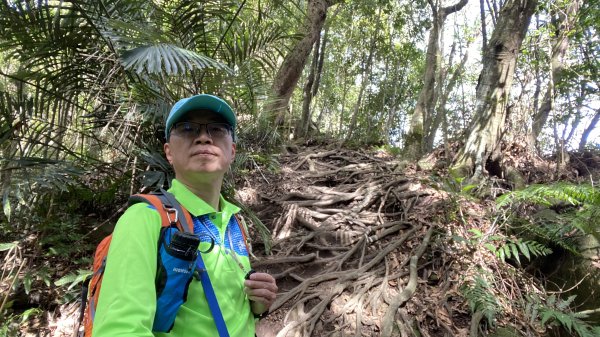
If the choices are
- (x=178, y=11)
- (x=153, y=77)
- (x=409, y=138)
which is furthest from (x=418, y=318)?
(x=409, y=138)

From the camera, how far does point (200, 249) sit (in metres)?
1.18

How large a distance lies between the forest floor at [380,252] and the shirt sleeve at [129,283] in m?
2.07

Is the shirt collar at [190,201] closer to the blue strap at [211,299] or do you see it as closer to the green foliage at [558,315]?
the blue strap at [211,299]

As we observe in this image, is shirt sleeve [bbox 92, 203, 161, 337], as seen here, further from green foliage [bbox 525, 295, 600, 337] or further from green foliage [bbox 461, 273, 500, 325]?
green foliage [bbox 525, 295, 600, 337]

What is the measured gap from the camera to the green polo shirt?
852mm

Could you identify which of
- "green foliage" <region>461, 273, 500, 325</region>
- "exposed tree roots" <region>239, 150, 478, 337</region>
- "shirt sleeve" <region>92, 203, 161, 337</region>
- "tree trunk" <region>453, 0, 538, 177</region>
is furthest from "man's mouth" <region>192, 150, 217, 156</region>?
"tree trunk" <region>453, 0, 538, 177</region>

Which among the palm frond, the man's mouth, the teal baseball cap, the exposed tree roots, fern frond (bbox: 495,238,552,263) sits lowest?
the exposed tree roots

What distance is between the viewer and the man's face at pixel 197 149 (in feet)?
4.40

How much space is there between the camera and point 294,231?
4359mm

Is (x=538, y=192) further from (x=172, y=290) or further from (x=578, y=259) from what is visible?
(x=172, y=290)

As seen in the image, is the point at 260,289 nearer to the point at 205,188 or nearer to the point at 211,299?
the point at 211,299

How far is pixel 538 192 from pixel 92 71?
4.19 m

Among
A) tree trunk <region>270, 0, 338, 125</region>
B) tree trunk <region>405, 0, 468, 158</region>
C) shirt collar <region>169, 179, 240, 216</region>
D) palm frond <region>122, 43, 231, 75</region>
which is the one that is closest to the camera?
shirt collar <region>169, 179, 240, 216</region>

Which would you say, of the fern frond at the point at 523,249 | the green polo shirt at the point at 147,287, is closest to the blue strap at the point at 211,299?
the green polo shirt at the point at 147,287
